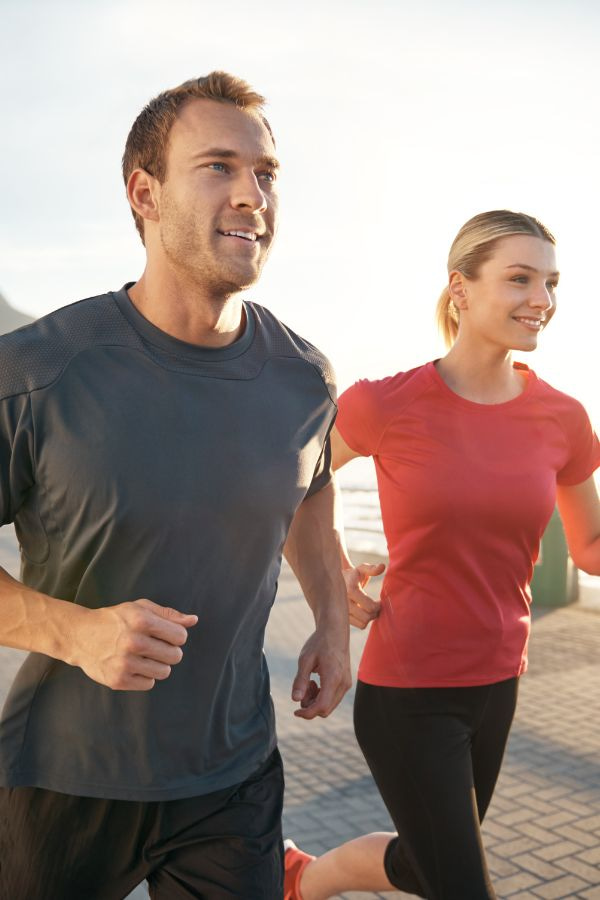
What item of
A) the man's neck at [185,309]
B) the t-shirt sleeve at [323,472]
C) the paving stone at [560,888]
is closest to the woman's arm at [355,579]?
the t-shirt sleeve at [323,472]

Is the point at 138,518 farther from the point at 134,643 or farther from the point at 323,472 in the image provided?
the point at 323,472

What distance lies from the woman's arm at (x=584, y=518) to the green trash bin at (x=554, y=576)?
23.7ft

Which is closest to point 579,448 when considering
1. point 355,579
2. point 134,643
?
point 355,579

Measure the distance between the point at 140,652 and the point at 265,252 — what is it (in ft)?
3.00

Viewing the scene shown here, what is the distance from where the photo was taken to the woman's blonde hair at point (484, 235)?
3168mm

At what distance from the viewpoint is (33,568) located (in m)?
2.21

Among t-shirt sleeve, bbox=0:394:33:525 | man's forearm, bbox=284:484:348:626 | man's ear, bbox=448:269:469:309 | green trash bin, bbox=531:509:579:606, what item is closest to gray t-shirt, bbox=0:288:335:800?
t-shirt sleeve, bbox=0:394:33:525

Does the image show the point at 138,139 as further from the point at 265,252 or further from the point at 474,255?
the point at 474,255

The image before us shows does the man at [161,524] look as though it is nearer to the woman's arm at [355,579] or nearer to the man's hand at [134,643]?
the man's hand at [134,643]

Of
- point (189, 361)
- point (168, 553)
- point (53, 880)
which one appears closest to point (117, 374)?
point (189, 361)

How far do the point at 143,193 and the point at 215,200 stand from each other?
23cm

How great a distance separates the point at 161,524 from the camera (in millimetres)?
2094

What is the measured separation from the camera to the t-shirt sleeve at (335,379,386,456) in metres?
3.17

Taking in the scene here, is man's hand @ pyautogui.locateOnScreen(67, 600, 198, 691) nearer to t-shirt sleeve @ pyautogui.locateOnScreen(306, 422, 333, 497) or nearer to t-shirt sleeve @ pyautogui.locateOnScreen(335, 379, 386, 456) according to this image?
t-shirt sleeve @ pyautogui.locateOnScreen(306, 422, 333, 497)
